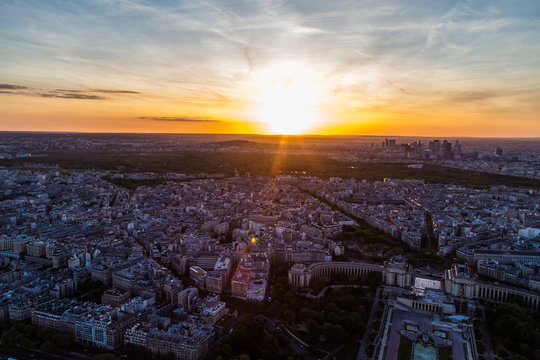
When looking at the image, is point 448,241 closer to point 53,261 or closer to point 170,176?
point 53,261

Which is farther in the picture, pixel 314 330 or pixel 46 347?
pixel 314 330

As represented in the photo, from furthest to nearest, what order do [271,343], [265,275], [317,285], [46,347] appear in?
1. [265,275]
2. [317,285]
3. [271,343]
4. [46,347]

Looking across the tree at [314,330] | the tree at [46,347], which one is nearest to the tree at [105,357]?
the tree at [46,347]

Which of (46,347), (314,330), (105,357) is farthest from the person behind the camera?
(314,330)

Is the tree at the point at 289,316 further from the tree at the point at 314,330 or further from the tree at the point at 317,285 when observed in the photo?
the tree at the point at 317,285

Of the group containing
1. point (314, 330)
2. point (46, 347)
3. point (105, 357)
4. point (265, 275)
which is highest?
point (265, 275)

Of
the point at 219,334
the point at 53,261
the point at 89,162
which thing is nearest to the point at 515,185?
the point at 219,334

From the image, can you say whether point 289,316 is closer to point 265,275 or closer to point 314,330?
point 314,330

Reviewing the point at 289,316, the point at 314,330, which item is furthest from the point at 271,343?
the point at 289,316

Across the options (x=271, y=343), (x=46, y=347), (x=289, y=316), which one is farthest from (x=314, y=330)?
(x=46, y=347)

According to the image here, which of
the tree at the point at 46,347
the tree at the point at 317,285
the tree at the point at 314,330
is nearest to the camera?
the tree at the point at 46,347

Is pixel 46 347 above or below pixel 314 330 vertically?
below

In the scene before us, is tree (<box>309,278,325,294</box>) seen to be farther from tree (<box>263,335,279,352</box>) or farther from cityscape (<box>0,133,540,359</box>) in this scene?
tree (<box>263,335,279,352</box>)
